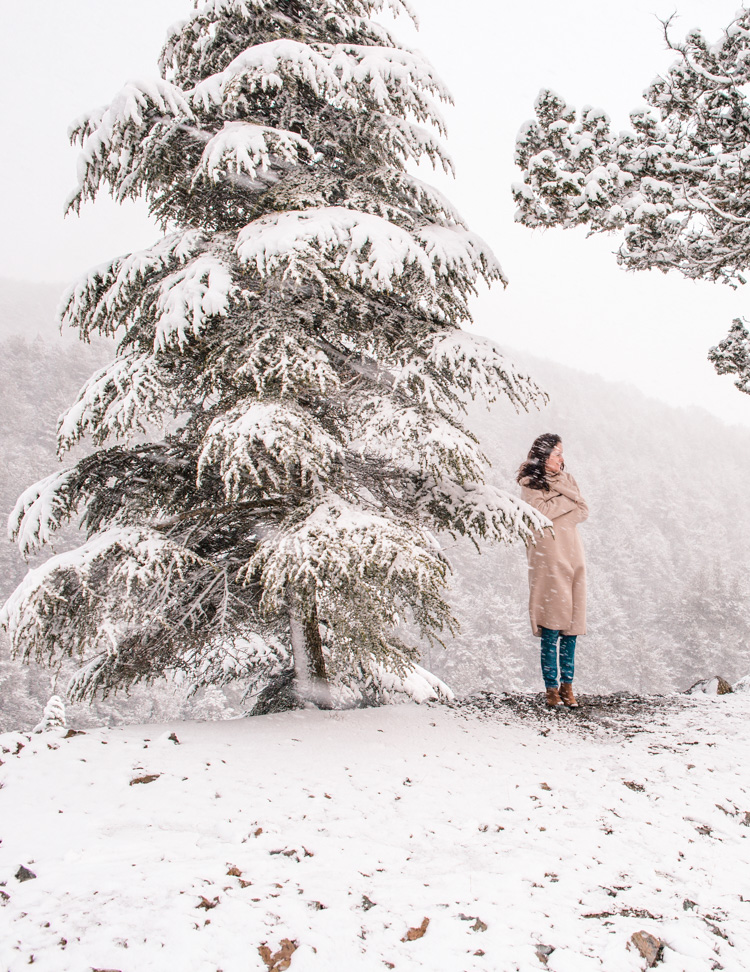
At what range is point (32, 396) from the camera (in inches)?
2598

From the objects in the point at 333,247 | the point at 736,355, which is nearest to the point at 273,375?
the point at 333,247

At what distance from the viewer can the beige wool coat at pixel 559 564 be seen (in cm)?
555

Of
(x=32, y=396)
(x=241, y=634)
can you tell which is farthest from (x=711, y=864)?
(x=32, y=396)

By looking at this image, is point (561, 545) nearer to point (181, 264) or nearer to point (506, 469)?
point (181, 264)

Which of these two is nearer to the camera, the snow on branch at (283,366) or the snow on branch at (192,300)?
the snow on branch at (192,300)

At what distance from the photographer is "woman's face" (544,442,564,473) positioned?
5660 millimetres

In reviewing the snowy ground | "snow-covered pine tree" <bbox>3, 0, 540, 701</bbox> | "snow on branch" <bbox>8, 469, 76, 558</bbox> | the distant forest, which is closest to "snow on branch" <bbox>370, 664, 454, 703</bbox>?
"snow-covered pine tree" <bbox>3, 0, 540, 701</bbox>

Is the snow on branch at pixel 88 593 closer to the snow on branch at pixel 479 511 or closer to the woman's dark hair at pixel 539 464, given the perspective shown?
the snow on branch at pixel 479 511

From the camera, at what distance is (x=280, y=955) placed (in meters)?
1.87

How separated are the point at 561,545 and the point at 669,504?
101922 millimetres

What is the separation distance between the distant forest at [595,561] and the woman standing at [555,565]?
90cm

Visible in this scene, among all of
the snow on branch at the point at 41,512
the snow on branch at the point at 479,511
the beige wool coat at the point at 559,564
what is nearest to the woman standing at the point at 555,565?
the beige wool coat at the point at 559,564

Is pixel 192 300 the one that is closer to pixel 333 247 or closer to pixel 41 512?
pixel 333 247

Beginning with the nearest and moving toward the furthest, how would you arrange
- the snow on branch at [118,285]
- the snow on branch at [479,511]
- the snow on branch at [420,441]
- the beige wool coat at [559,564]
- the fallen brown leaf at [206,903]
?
the fallen brown leaf at [206,903] < the snow on branch at [420,441] < the snow on branch at [118,285] < the snow on branch at [479,511] < the beige wool coat at [559,564]
